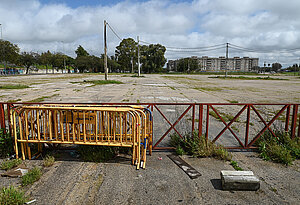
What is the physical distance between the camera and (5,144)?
5.02 metres

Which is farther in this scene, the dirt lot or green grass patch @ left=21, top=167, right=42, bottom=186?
green grass patch @ left=21, top=167, right=42, bottom=186

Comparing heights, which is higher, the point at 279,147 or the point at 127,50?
the point at 127,50

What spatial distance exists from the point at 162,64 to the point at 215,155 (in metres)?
99.3

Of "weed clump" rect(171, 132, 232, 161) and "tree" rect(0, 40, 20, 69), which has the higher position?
"tree" rect(0, 40, 20, 69)

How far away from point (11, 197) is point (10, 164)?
143 centimetres

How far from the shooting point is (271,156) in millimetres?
5047

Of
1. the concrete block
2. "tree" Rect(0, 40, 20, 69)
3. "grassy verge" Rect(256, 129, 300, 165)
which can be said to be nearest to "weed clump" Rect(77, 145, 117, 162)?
the concrete block

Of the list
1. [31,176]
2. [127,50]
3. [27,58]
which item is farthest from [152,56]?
[31,176]

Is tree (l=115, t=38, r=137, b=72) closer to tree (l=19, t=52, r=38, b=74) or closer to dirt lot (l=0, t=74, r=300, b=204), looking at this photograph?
tree (l=19, t=52, r=38, b=74)

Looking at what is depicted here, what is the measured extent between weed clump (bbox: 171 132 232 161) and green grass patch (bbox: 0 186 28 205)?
10.4 ft

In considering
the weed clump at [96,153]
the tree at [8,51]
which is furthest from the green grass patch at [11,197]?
the tree at [8,51]

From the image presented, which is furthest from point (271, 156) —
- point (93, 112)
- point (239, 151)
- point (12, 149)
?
point (12, 149)

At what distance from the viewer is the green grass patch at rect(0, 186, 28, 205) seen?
10.2 ft

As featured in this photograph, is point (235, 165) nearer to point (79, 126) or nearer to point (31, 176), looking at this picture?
point (79, 126)
